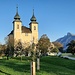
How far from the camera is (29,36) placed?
115 metres

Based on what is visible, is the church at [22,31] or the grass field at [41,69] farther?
the church at [22,31]

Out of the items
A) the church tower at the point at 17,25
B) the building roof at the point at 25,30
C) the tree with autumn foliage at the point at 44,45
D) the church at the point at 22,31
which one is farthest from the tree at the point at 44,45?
the church tower at the point at 17,25

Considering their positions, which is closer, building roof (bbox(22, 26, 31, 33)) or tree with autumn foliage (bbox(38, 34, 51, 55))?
tree with autumn foliage (bbox(38, 34, 51, 55))

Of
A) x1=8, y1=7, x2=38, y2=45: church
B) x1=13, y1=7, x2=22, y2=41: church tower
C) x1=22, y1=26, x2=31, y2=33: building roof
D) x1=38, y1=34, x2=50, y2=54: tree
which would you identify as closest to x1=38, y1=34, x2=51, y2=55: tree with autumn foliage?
x1=38, y1=34, x2=50, y2=54: tree

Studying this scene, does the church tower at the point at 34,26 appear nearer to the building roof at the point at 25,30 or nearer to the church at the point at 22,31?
the church at the point at 22,31

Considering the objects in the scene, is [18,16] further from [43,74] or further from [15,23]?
[43,74]

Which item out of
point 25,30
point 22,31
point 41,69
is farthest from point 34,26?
point 41,69

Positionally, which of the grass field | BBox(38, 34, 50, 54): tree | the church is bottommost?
the grass field

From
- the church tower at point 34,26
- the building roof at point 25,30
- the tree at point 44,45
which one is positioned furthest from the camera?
the church tower at point 34,26

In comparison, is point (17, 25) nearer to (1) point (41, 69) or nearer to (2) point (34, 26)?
(2) point (34, 26)

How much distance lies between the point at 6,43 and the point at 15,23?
137 feet

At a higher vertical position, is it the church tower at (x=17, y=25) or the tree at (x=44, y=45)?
the church tower at (x=17, y=25)

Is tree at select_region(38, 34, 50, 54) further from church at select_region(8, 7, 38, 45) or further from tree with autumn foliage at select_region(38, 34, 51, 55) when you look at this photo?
church at select_region(8, 7, 38, 45)

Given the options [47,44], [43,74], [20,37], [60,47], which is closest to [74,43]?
[47,44]
